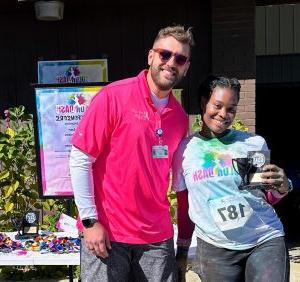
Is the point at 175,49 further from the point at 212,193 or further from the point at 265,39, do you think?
the point at 265,39

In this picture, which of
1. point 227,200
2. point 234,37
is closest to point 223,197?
point 227,200

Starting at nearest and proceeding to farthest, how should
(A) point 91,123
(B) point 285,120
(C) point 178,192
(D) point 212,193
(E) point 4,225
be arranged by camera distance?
(A) point 91,123 → (D) point 212,193 → (C) point 178,192 → (E) point 4,225 → (B) point 285,120

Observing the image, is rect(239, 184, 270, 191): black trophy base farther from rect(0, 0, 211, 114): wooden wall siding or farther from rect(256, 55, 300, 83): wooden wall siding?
rect(256, 55, 300, 83): wooden wall siding

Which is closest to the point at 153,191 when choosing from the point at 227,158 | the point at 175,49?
the point at 227,158

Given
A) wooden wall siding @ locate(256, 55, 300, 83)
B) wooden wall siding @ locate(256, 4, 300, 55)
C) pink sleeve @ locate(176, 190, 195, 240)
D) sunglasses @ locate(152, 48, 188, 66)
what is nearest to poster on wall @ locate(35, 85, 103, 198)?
pink sleeve @ locate(176, 190, 195, 240)

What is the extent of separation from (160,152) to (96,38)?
12.8 ft

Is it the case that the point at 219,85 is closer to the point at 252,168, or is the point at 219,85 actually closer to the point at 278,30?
the point at 252,168

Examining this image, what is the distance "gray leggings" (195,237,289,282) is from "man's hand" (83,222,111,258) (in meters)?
0.55

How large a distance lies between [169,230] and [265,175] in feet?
1.81

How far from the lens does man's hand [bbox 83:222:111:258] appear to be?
2.45 m

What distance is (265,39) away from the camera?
39.2ft

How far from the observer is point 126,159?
2471 millimetres

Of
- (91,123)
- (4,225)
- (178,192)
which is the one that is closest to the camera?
(91,123)

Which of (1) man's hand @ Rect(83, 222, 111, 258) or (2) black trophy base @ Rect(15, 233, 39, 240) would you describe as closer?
(1) man's hand @ Rect(83, 222, 111, 258)
